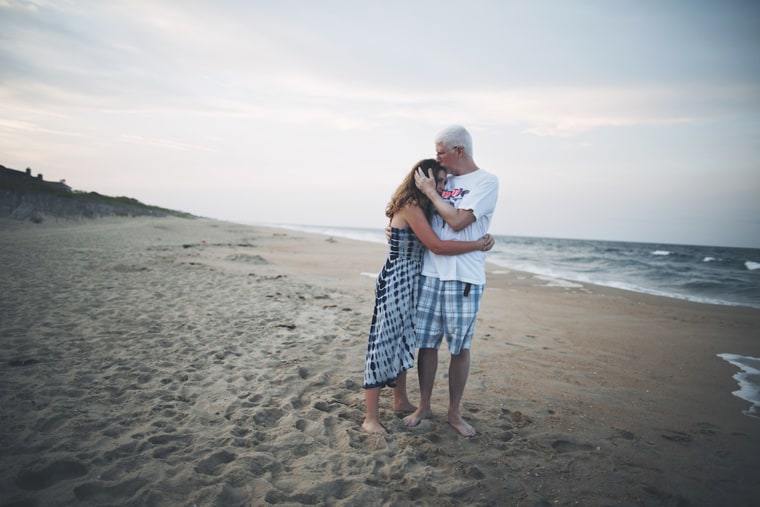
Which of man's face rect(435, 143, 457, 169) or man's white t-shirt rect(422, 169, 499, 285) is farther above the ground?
man's face rect(435, 143, 457, 169)

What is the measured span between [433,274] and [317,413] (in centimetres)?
148

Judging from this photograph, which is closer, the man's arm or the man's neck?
the man's arm

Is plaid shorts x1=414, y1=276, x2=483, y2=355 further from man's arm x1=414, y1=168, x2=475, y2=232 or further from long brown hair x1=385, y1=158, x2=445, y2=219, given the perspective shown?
long brown hair x1=385, y1=158, x2=445, y2=219

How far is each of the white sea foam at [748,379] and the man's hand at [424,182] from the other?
376 cm

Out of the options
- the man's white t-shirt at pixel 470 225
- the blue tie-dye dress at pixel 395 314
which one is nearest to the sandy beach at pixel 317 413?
the blue tie-dye dress at pixel 395 314

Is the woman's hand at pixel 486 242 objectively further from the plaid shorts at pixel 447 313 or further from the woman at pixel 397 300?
the plaid shorts at pixel 447 313

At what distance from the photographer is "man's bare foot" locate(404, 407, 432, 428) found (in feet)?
9.81

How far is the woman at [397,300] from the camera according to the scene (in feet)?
9.44

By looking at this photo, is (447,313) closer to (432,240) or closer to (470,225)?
(432,240)

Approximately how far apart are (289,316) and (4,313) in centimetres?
352

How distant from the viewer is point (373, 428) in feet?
9.32

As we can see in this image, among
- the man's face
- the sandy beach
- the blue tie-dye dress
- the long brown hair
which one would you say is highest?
the man's face

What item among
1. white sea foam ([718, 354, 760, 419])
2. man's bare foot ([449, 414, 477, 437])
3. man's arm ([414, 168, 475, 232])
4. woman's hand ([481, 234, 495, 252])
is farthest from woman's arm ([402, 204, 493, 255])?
white sea foam ([718, 354, 760, 419])

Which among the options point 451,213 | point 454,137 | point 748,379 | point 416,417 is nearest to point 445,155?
point 454,137
